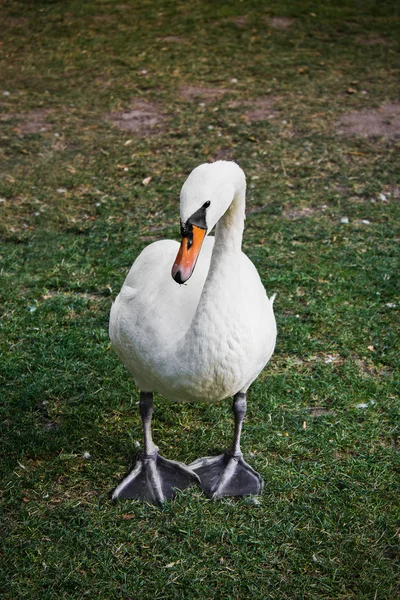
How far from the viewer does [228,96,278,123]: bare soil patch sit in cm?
744

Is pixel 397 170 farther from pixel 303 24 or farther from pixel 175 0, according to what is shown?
pixel 175 0

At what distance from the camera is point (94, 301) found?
15.8ft

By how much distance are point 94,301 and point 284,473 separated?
1.97 m

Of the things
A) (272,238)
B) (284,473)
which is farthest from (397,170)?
(284,473)

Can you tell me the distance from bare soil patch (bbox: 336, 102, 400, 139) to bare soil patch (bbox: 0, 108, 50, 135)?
3188mm

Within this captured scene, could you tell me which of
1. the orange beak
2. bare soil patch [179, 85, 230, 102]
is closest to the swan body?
the orange beak

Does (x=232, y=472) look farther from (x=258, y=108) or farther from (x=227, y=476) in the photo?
(x=258, y=108)

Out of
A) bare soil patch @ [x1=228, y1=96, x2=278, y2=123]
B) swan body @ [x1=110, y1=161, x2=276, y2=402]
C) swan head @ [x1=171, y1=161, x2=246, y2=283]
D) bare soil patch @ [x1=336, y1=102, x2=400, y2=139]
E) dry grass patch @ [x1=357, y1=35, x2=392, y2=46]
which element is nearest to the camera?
swan head @ [x1=171, y1=161, x2=246, y2=283]

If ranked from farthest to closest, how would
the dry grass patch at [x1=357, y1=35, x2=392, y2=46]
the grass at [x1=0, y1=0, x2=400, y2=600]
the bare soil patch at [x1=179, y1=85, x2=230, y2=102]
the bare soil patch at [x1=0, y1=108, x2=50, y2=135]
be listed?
the dry grass patch at [x1=357, y1=35, x2=392, y2=46] → the bare soil patch at [x1=179, y1=85, x2=230, y2=102] → the bare soil patch at [x1=0, y1=108, x2=50, y2=135] → the grass at [x1=0, y1=0, x2=400, y2=600]

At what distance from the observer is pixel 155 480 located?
3.39m

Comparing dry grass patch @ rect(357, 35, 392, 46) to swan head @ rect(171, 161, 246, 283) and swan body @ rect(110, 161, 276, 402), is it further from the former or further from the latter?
swan head @ rect(171, 161, 246, 283)

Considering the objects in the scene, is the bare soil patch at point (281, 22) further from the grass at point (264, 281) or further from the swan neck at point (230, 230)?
the swan neck at point (230, 230)

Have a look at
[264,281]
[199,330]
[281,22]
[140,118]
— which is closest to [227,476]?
[199,330]

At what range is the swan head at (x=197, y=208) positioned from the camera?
248cm
